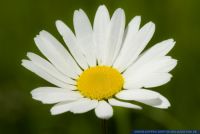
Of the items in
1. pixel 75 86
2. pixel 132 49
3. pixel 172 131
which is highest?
pixel 132 49

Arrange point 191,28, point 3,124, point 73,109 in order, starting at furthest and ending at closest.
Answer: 1. point 191,28
2. point 3,124
3. point 73,109

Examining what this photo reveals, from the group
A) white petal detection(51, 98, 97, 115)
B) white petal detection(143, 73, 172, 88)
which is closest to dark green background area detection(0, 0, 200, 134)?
white petal detection(143, 73, 172, 88)

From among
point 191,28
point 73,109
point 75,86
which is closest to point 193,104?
point 191,28

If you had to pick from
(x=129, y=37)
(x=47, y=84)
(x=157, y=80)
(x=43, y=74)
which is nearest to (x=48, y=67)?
(x=43, y=74)

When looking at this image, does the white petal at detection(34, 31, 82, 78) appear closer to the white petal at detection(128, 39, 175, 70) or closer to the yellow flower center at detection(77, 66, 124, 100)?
the yellow flower center at detection(77, 66, 124, 100)

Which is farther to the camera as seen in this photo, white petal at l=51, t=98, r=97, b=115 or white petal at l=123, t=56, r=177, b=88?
white petal at l=123, t=56, r=177, b=88

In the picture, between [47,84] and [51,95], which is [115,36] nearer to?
[51,95]

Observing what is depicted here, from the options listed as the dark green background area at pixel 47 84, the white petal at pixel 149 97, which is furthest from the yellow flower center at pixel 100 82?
the dark green background area at pixel 47 84

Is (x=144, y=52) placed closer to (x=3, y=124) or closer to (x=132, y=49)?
(x=132, y=49)
